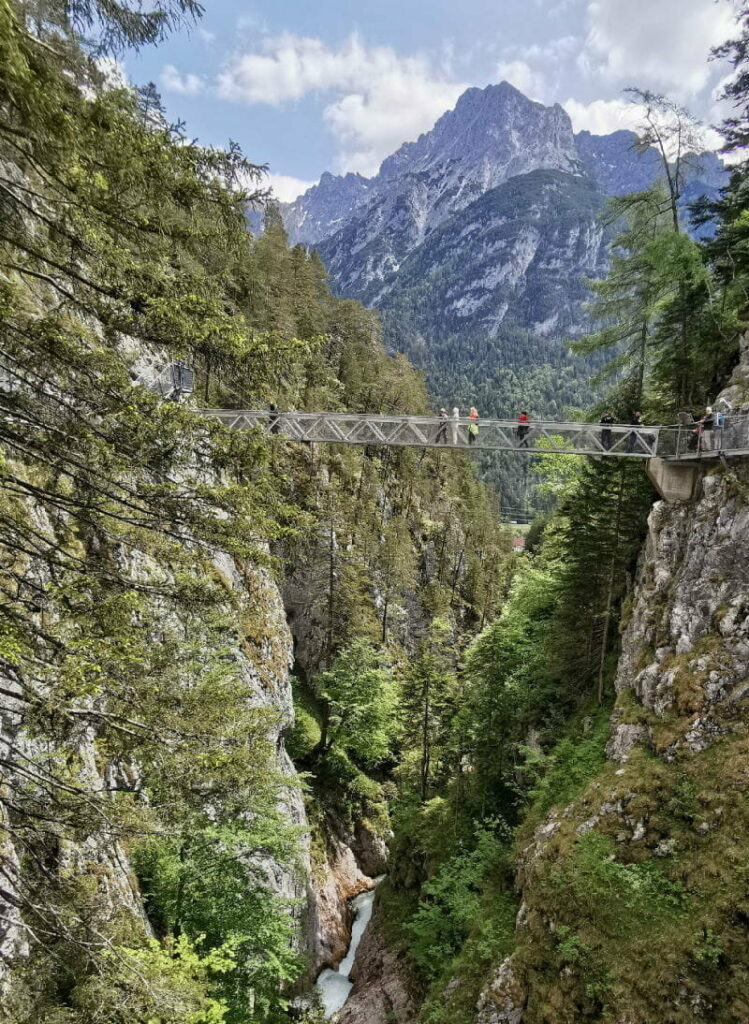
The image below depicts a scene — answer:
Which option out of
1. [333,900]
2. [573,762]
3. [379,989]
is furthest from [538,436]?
[333,900]

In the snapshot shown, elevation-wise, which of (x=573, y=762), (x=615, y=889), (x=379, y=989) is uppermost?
(x=573, y=762)

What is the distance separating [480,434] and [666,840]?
10.7 metres

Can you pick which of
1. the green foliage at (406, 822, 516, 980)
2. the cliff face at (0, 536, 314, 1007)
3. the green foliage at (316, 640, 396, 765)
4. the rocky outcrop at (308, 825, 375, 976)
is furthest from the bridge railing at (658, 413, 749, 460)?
the rocky outcrop at (308, 825, 375, 976)

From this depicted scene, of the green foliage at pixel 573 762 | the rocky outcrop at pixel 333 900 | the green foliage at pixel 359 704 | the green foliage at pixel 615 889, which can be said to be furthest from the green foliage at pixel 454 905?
the green foliage at pixel 359 704

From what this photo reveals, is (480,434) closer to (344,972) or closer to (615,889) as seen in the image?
(615,889)

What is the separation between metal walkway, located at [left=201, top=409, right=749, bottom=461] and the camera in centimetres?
1309

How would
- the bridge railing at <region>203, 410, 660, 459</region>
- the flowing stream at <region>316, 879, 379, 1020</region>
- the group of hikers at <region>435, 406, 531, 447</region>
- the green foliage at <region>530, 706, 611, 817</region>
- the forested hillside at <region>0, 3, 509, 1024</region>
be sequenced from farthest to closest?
the flowing stream at <region>316, 879, 379, 1020</region> < the group of hikers at <region>435, 406, 531, 447</region> < the bridge railing at <region>203, 410, 660, 459</region> < the green foliage at <region>530, 706, 611, 817</region> < the forested hillside at <region>0, 3, 509, 1024</region>

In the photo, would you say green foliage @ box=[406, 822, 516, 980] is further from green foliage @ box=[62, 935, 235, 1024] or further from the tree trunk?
green foliage @ box=[62, 935, 235, 1024]

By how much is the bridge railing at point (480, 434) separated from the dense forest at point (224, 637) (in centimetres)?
154

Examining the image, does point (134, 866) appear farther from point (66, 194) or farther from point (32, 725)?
point (66, 194)

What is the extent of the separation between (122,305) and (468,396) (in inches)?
6227

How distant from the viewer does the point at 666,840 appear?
985cm

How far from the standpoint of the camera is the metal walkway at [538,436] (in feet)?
43.0

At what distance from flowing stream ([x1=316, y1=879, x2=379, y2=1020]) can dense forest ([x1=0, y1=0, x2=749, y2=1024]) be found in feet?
4.94
